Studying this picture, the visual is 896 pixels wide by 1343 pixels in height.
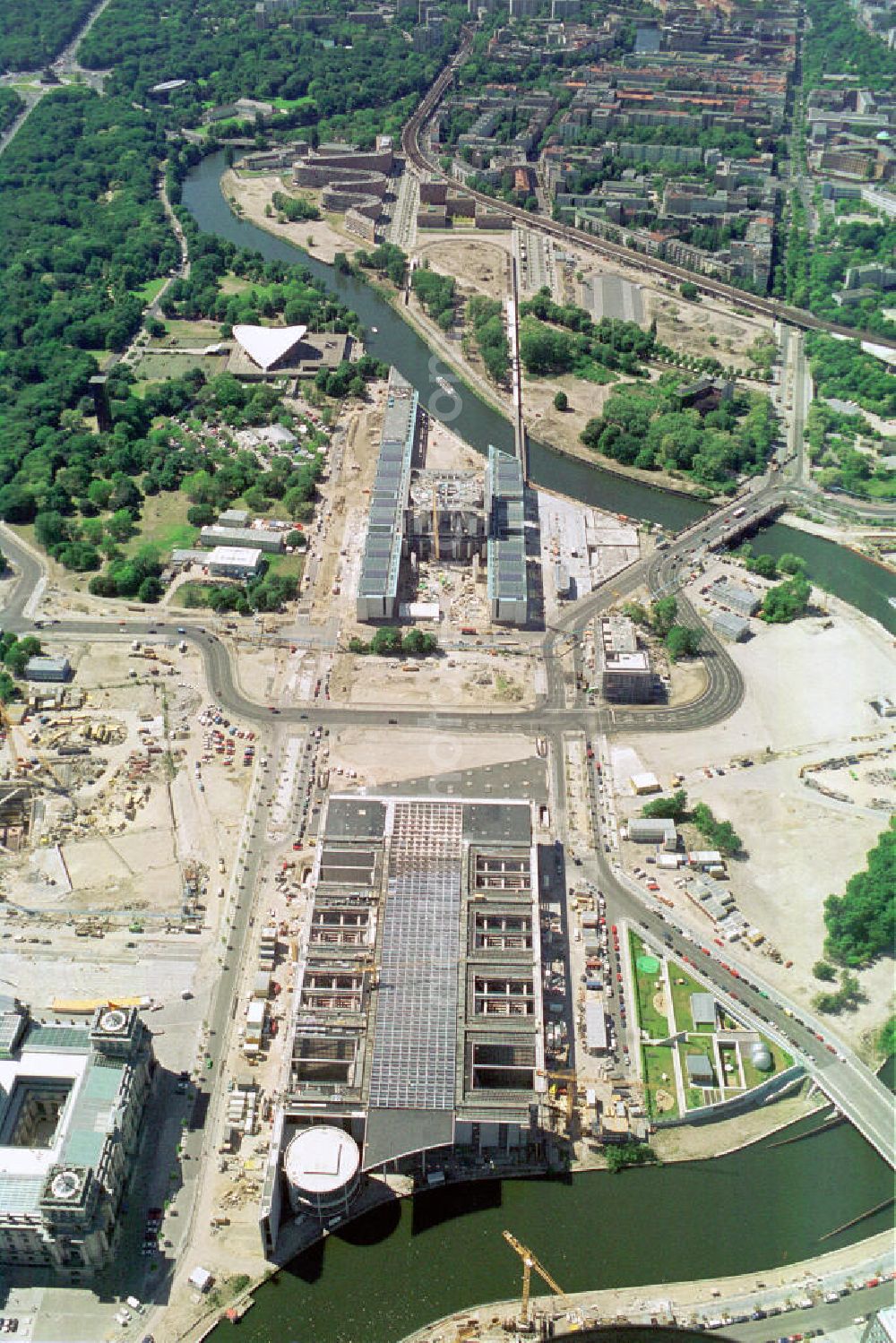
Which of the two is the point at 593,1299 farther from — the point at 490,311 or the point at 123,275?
the point at 123,275

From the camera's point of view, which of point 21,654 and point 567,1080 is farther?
point 21,654

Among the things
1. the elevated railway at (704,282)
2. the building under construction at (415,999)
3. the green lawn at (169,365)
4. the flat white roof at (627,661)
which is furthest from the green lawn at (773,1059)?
the elevated railway at (704,282)

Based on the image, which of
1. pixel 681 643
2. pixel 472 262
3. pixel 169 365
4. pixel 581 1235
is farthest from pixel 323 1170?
pixel 472 262

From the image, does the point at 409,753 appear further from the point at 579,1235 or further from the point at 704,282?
the point at 704,282

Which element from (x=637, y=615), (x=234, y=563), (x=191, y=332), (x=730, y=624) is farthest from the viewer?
(x=191, y=332)

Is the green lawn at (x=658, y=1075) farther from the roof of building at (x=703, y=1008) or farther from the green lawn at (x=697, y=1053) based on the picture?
the roof of building at (x=703, y=1008)

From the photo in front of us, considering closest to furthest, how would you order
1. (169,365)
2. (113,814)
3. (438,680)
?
(113,814) < (438,680) < (169,365)

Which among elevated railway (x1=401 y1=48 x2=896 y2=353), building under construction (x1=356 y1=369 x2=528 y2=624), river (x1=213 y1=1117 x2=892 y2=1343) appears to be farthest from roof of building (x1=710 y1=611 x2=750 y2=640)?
elevated railway (x1=401 y1=48 x2=896 y2=353)

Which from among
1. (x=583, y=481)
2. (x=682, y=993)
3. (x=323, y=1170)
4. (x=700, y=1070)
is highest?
(x=583, y=481)
